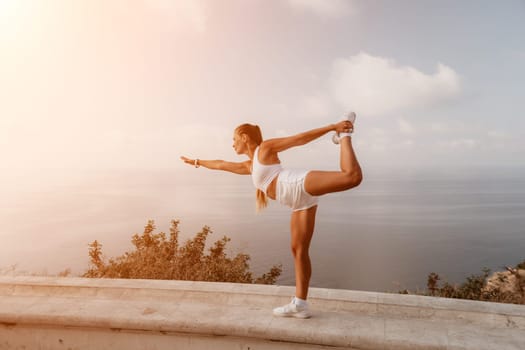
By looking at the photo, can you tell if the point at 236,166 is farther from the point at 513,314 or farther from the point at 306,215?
the point at 513,314

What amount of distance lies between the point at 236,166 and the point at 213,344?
124 centimetres

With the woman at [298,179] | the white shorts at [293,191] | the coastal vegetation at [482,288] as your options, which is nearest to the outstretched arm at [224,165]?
the woman at [298,179]

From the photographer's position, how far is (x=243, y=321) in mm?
3016

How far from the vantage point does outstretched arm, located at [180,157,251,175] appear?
3.35m

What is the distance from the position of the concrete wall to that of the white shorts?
0.78m

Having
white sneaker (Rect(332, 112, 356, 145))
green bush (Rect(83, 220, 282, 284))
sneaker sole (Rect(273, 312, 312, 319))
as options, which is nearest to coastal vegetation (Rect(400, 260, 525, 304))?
green bush (Rect(83, 220, 282, 284))

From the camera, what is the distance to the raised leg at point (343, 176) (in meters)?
2.79

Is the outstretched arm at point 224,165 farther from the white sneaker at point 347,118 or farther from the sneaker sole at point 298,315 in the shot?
the sneaker sole at point 298,315

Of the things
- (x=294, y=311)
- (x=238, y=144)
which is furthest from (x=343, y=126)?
(x=294, y=311)

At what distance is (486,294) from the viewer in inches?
236

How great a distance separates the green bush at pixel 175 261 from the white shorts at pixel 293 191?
3882mm

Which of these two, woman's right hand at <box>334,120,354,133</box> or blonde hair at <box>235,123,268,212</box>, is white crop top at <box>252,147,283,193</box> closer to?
blonde hair at <box>235,123,268,212</box>

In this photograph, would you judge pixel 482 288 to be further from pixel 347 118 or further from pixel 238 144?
pixel 238 144

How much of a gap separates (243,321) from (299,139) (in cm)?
124
